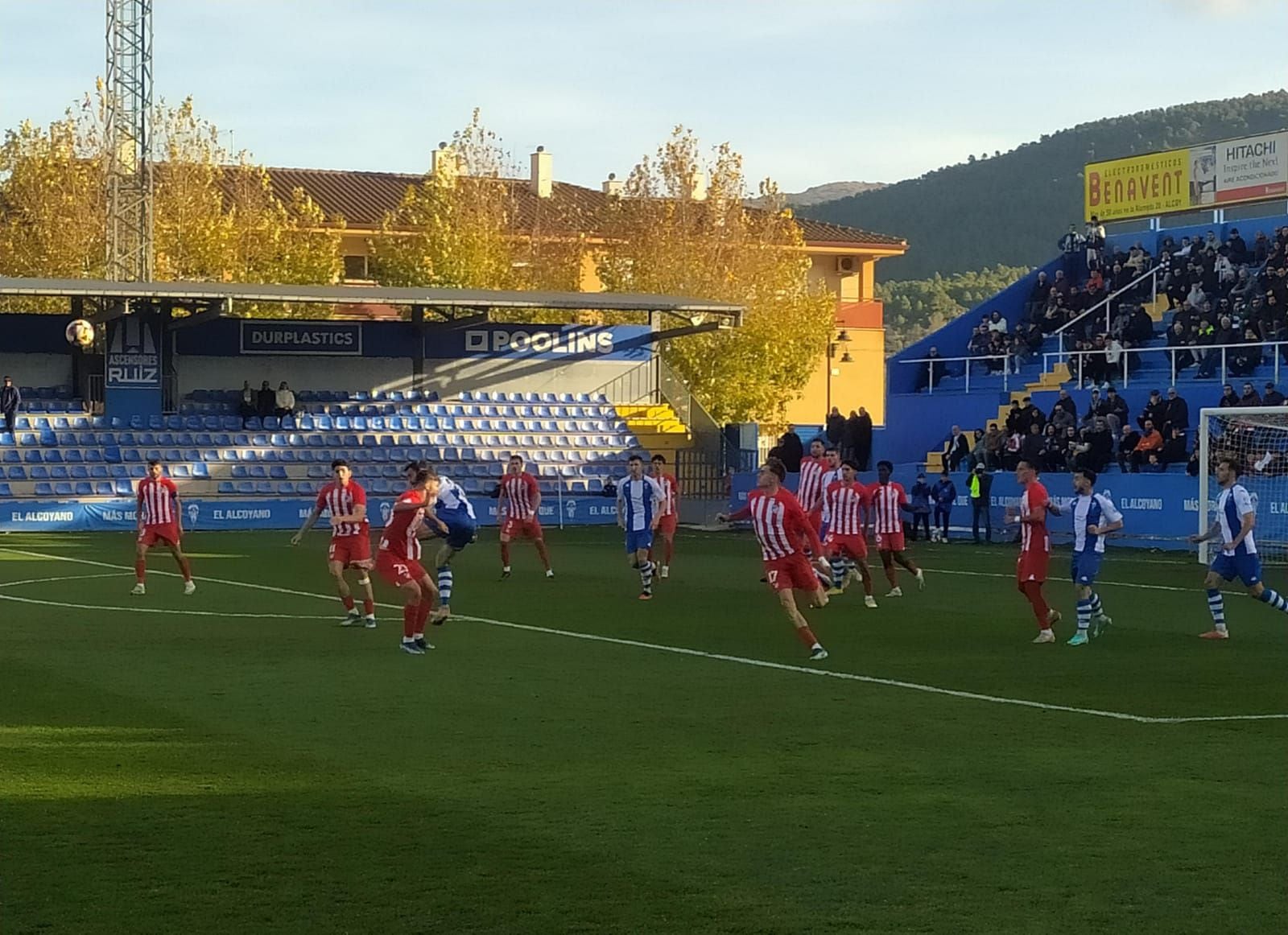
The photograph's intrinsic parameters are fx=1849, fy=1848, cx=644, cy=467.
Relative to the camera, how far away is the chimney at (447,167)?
69688 mm

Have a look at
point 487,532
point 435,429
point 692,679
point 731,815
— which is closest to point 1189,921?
point 731,815

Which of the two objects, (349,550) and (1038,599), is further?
(349,550)

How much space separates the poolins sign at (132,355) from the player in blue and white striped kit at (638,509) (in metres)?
24.9

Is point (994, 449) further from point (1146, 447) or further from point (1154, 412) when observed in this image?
point (1146, 447)

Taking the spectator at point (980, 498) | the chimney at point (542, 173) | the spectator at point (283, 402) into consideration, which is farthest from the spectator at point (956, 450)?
the chimney at point (542, 173)

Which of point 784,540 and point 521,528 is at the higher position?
point 784,540

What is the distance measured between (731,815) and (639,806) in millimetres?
532

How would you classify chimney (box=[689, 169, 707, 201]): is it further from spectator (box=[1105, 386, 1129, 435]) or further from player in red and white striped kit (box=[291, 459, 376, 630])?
player in red and white striped kit (box=[291, 459, 376, 630])

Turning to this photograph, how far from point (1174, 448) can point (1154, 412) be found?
115cm

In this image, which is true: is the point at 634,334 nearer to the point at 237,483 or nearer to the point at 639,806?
the point at 237,483

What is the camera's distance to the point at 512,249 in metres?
71.0

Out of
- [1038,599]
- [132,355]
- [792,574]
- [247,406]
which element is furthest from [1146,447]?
[132,355]

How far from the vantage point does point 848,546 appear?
77.6 feet

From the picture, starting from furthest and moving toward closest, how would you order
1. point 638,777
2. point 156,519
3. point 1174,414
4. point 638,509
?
point 1174,414, point 638,509, point 156,519, point 638,777
